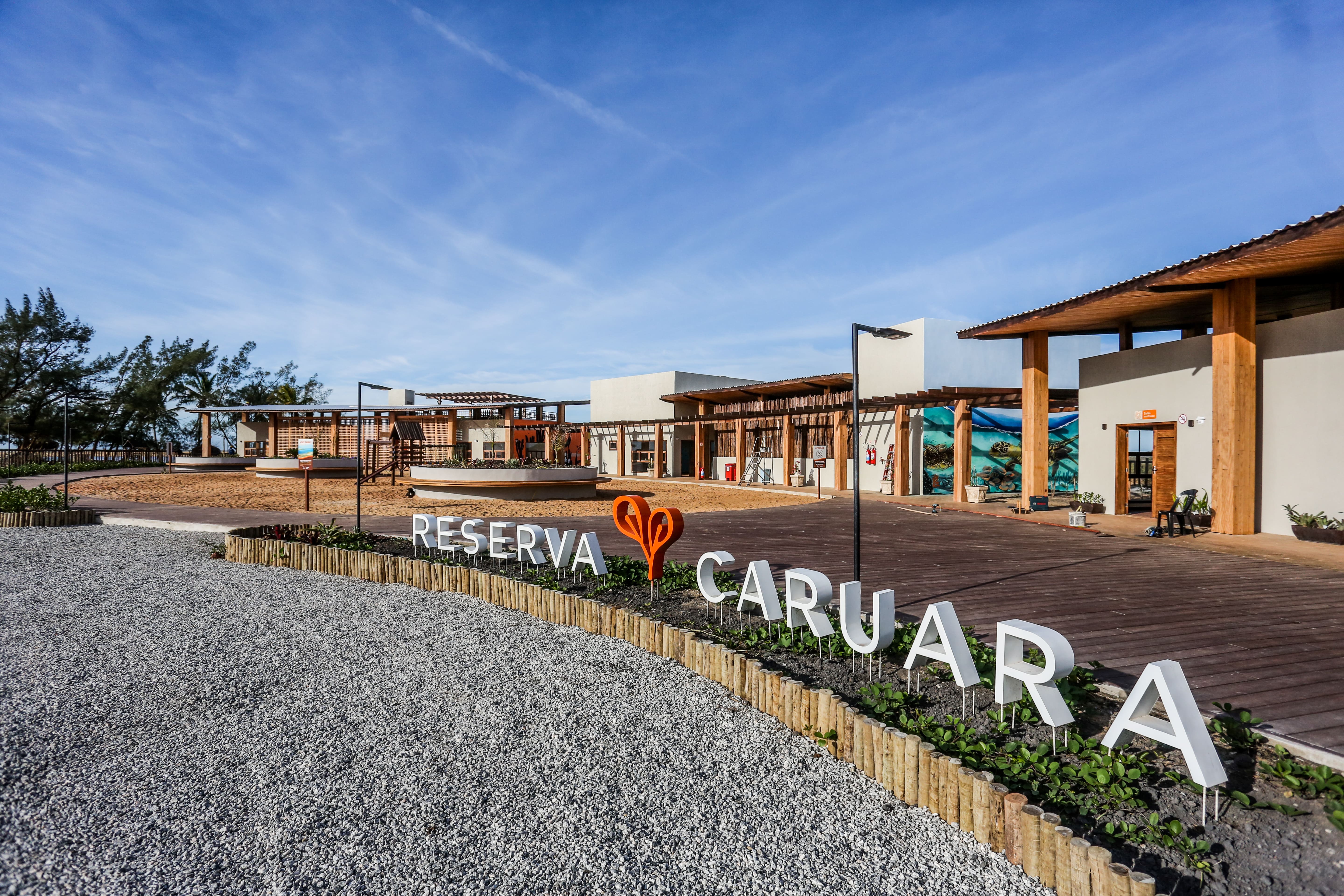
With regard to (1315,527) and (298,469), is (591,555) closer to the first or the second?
(1315,527)

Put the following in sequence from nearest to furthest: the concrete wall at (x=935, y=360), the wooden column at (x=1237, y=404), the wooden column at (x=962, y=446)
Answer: the wooden column at (x=1237, y=404), the wooden column at (x=962, y=446), the concrete wall at (x=935, y=360)

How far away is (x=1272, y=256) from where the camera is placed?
32.1ft

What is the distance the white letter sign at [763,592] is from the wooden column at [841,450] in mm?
17310

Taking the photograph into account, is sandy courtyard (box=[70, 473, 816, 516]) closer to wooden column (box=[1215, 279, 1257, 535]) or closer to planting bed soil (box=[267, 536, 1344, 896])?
wooden column (box=[1215, 279, 1257, 535])

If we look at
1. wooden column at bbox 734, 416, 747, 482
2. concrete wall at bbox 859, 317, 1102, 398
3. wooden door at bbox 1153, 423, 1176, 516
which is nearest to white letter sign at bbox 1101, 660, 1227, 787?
wooden door at bbox 1153, 423, 1176, 516

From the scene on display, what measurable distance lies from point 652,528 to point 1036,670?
13.3 ft

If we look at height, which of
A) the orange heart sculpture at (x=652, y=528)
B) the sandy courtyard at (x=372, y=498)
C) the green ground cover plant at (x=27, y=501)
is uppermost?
the orange heart sculpture at (x=652, y=528)

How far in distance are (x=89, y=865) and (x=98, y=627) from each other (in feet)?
16.4

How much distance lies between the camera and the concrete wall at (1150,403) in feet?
40.1

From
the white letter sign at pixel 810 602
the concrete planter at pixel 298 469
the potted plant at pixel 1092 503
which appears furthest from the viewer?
the concrete planter at pixel 298 469

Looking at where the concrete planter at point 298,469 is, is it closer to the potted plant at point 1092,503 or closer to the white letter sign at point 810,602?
the potted plant at point 1092,503

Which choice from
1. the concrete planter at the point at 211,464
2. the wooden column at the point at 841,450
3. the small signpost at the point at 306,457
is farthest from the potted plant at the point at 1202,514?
the concrete planter at the point at 211,464

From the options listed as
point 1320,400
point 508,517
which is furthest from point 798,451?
point 1320,400

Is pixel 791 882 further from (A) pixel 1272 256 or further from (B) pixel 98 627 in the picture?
(A) pixel 1272 256
